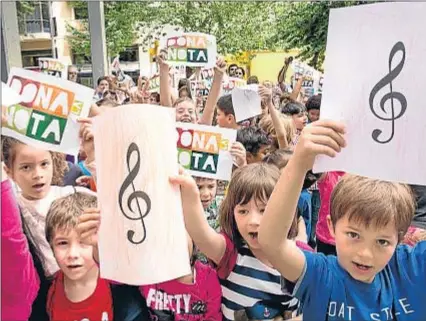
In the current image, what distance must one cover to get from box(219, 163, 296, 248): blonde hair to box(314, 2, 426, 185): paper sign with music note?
19.9 inches

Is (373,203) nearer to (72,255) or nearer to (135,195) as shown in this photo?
(135,195)

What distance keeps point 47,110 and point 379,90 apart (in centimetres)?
87

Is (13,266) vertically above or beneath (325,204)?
above

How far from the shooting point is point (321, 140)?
1081 millimetres

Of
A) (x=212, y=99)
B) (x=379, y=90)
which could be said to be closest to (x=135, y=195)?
(x=379, y=90)

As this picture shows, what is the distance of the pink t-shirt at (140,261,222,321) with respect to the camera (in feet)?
4.92

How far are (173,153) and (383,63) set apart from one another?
Answer: 0.46 meters

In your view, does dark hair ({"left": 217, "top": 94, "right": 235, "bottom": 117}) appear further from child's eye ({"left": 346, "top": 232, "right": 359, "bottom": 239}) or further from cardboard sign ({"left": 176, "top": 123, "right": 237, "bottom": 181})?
child's eye ({"left": 346, "top": 232, "right": 359, "bottom": 239})

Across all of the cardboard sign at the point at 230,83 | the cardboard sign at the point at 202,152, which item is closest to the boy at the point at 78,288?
the cardboard sign at the point at 202,152

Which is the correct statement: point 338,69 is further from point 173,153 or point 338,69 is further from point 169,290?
point 169,290

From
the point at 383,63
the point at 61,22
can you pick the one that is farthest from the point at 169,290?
the point at 61,22

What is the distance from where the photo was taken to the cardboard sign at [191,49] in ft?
12.7

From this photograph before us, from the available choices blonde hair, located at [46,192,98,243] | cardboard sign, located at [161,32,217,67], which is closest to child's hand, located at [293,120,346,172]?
blonde hair, located at [46,192,98,243]

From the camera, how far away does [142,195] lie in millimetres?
1115
